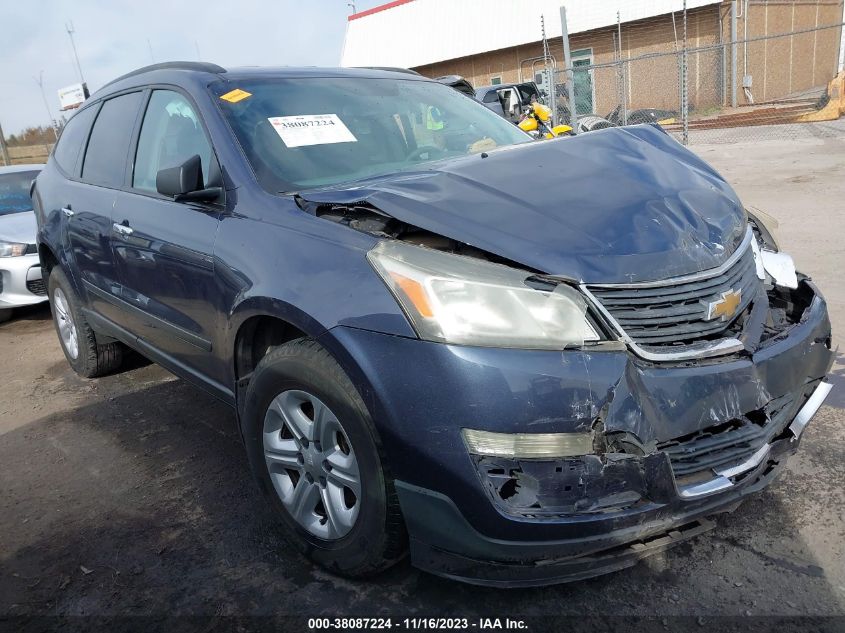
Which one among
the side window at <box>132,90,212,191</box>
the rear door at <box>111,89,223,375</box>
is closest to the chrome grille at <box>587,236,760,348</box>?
the rear door at <box>111,89,223,375</box>

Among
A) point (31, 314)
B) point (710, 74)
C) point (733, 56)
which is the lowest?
point (710, 74)

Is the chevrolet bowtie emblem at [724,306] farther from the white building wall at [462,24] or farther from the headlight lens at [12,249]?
the white building wall at [462,24]

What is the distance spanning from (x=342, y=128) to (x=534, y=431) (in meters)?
1.82

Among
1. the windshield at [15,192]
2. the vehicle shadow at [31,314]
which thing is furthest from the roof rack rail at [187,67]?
the windshield at [15,192]

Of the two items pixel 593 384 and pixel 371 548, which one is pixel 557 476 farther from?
pixel 371 548

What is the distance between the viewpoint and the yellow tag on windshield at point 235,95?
2.98 m

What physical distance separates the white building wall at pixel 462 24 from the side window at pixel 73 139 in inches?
873

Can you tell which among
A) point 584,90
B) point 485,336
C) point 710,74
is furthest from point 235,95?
point 584,90

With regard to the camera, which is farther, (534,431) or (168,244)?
(168,244)

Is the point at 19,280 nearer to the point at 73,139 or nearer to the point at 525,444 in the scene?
the point at 73,139

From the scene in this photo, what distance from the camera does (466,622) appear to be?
2.13 metres

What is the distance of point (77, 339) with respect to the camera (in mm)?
4664

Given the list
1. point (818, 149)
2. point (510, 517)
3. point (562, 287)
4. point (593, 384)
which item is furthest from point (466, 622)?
point (818, 149)

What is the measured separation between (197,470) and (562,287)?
84.8 inches
